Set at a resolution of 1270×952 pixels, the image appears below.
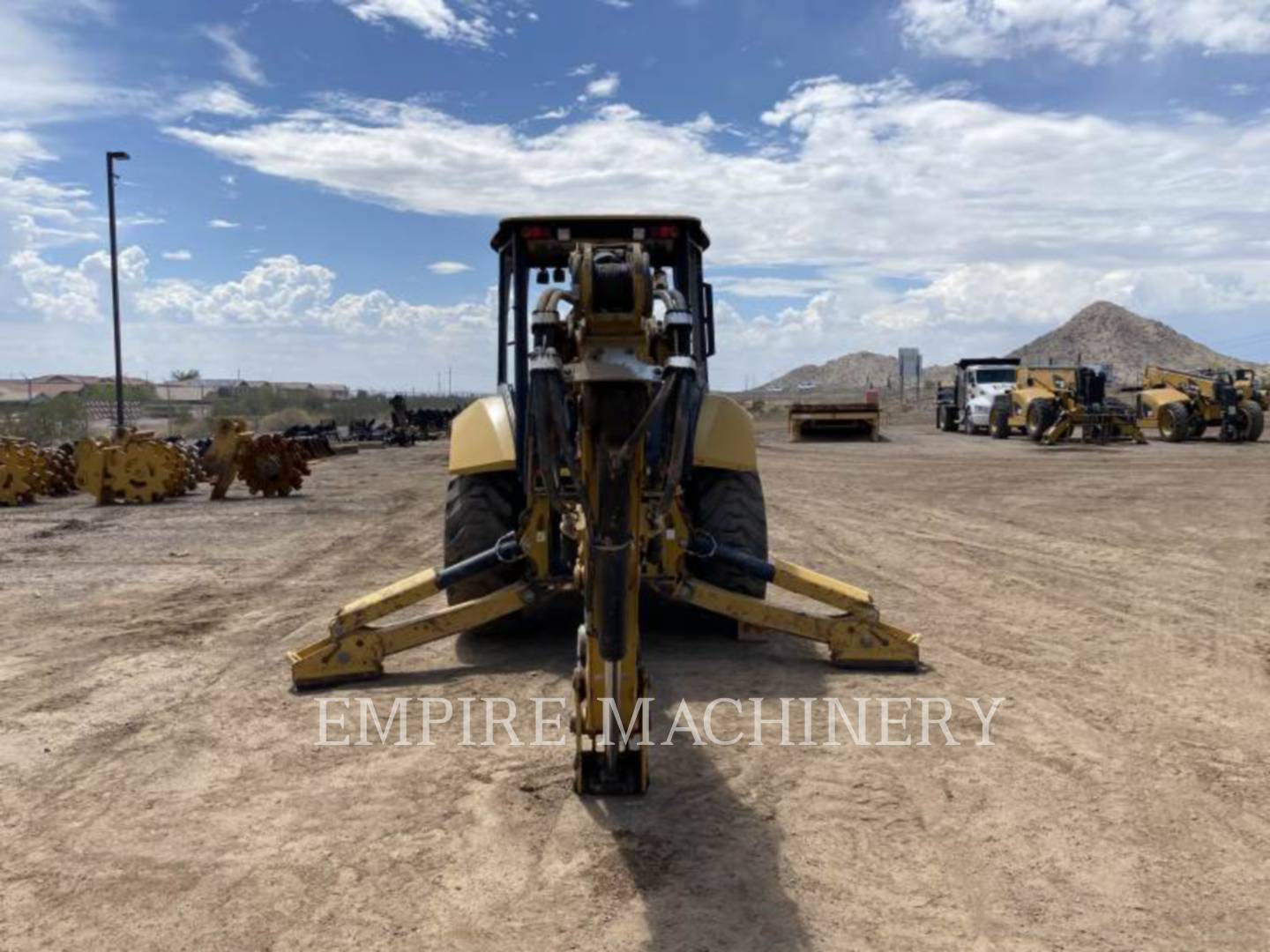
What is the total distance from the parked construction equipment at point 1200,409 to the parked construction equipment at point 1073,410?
3.30 feet

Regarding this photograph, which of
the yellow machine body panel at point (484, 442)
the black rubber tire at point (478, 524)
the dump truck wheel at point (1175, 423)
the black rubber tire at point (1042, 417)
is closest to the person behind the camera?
the yellow machine body panel at point (484, 442)

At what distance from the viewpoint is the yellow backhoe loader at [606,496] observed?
143 inches

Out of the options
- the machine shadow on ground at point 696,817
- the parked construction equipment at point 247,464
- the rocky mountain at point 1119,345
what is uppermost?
the rocky mountain at point 1119,345

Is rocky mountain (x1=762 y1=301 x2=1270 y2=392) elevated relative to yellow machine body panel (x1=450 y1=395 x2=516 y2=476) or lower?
elevated

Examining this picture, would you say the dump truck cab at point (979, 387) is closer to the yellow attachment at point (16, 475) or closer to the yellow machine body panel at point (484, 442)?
the yellow attachment at point (16, 475)

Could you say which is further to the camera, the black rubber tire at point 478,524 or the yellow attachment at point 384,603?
the black rubber tire at point 478,524

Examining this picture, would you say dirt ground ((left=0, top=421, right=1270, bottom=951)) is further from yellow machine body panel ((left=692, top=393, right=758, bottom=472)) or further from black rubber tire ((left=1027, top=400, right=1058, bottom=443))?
black rubber tire ((left=1027, top=400, right=1058, bottom=443))

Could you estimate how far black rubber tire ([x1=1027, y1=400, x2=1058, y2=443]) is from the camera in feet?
92.3

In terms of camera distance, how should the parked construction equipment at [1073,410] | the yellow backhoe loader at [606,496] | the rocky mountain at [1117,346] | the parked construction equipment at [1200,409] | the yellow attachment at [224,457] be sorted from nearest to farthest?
the yellow backhoe loader at [606,496] < the yellow attachment at [224,457] < the parked construction equipment at [1200,409] < the parked construction equipment at [1073,410] < the rocky mountain at [1117,346]

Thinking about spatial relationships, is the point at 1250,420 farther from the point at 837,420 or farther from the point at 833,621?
the point at 833,621

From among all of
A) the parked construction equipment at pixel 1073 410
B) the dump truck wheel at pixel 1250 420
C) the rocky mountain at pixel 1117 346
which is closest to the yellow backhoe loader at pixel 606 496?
the parked construction equipment at pixel 1073 410

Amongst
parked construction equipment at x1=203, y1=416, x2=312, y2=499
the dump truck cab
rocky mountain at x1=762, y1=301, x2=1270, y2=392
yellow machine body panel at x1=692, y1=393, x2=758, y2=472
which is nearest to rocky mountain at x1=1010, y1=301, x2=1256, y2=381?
rocky mountain at x1=762, y1=301, x2=1270, y2=392

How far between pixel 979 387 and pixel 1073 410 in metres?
6.43

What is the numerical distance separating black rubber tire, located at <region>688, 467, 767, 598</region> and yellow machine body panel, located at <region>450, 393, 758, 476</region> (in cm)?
14
